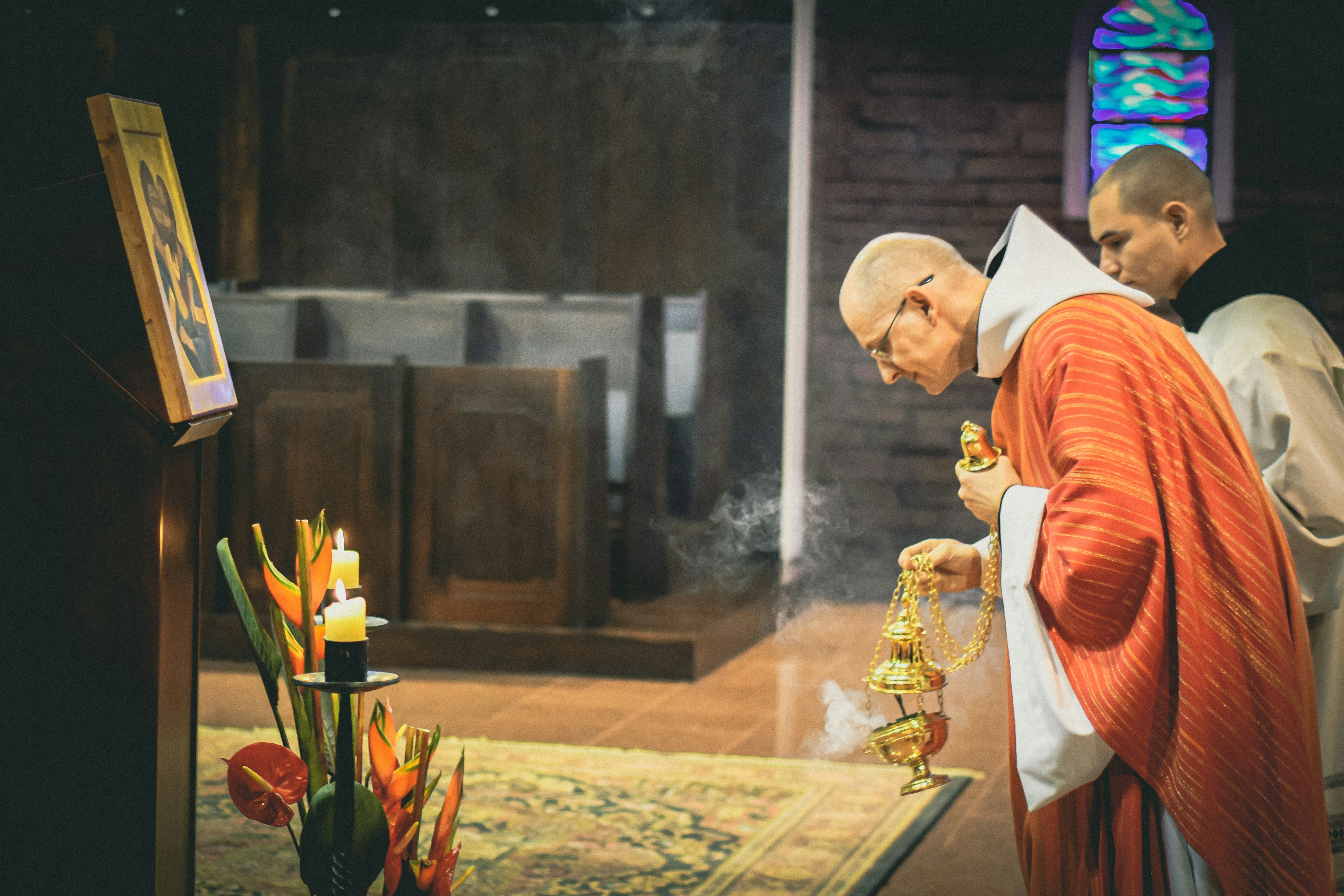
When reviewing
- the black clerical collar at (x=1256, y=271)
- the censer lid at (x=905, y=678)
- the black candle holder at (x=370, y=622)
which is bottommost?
the censer lid at (x=905, y=678)

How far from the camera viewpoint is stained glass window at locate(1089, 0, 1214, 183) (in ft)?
20.1

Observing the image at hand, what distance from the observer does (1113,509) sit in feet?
5.05

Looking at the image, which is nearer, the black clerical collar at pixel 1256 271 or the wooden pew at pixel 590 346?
the black clerical collar at pixel 1256 271

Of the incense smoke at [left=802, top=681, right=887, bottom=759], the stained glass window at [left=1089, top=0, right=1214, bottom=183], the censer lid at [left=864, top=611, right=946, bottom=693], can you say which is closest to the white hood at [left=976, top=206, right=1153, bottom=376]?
the censer lid at [left=864, top=611, right=946, bottom=693]

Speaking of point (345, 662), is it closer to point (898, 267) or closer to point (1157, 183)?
point (898, 267)

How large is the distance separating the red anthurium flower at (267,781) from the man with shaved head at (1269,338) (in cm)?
153

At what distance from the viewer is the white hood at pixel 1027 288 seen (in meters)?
1.72

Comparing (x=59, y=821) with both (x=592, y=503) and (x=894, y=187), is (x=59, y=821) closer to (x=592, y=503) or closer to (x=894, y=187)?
(x=592, y=503)

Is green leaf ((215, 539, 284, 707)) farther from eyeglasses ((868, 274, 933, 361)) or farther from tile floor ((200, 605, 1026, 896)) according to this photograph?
tile floor ((200, 605, 1026, 896))

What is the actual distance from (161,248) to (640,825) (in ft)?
6.05

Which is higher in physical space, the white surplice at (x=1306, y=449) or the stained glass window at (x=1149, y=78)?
the stained glass window at (x=1149, y=78)

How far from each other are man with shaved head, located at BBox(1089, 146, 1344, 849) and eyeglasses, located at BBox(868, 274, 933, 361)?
29.2 inches

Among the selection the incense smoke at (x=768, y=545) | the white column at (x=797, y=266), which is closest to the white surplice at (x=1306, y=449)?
the incense smoke at (x=768, y=545)

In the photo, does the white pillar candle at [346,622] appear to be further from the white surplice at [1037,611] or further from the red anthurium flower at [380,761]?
the white surplice at [1037,611]
